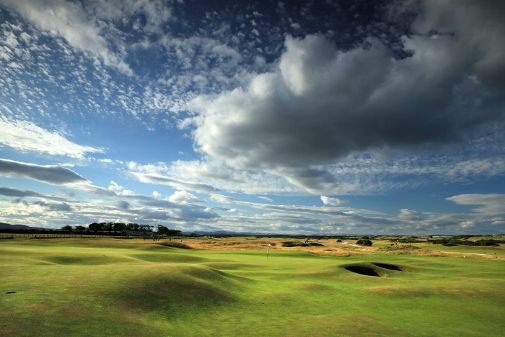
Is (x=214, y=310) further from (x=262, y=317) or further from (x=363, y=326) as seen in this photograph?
(x=363, y=326)

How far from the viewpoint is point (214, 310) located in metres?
19.7

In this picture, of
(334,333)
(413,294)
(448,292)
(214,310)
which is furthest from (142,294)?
(448,292)

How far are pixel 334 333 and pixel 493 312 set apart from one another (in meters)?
13.8

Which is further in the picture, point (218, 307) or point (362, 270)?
point (362, 270)

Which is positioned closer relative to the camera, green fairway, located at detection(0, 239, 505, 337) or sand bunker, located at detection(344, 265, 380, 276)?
green fairway, located at detection(0, 239, 505, 337)

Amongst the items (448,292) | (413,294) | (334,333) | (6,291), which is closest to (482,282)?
(448,292)

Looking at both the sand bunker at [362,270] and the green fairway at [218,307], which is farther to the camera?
the sand bunker at [362,270]

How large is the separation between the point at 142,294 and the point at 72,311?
16.6 ft

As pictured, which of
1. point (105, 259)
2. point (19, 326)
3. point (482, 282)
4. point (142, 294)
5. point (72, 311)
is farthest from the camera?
point (105, 259)

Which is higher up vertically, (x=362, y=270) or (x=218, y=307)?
(x=362, y=270)

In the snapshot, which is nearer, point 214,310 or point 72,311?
point 72,311

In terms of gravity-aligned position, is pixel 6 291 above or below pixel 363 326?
above

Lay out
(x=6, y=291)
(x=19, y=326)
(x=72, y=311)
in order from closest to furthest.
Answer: (x=19, y=326) < (x=72, y=311) < (x=6, y=291)

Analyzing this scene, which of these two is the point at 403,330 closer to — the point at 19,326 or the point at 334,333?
the point at 334,333
